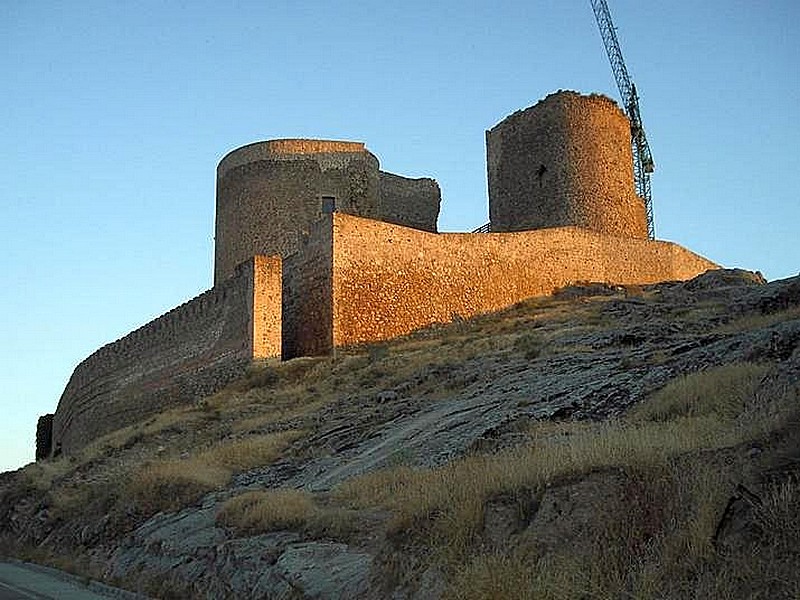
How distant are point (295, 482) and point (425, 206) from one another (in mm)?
20912

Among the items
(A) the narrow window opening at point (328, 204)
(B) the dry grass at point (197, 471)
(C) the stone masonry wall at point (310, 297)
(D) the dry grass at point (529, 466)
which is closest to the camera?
(D) the dry grass at point (529, 466)

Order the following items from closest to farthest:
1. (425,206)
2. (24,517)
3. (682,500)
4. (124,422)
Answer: (682,500), (24,517), (124,422), (425,206)

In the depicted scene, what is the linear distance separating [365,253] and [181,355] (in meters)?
6.00

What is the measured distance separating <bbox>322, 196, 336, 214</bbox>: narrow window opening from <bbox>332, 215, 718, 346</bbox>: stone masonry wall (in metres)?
5.53

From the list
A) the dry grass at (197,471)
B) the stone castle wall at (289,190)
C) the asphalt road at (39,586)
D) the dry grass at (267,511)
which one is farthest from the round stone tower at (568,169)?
the dry grass at (267,511)

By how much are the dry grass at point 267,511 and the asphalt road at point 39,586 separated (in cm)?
157

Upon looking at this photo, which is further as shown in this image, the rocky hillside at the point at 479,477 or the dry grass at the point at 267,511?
the dry grass at the point at 267,511

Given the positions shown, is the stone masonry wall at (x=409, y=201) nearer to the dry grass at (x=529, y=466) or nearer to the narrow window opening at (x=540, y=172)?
the narrow window opening at (x=540, y=172)

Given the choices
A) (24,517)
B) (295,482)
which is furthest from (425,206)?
(295,482)

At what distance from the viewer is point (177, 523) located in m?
11.0

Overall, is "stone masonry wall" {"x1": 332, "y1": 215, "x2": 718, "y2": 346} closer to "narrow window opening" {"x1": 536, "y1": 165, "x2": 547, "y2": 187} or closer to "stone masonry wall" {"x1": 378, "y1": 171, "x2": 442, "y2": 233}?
"narrow window opening" {"x1": 536, "y1": 165, "x2": 547, "y2": 187}

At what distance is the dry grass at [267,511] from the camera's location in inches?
340

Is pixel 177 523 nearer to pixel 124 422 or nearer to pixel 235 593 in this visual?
pixel 235 593

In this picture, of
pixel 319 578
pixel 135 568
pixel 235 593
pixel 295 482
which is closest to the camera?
pixel 319 578
